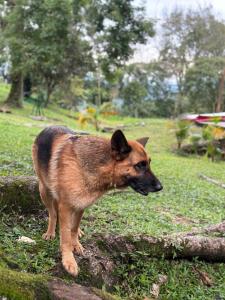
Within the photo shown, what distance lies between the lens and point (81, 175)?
434 centimetres

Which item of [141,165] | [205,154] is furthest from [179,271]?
[205,154]

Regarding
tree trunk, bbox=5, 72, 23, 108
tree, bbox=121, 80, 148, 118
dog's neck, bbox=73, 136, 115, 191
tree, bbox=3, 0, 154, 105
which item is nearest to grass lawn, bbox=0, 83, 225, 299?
dog's neck, bbox=73, 136, 115, 191

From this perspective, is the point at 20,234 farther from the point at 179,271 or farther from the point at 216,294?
the point at 216,294

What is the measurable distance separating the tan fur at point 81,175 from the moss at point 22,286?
78cm

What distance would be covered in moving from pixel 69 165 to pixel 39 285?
130 cm

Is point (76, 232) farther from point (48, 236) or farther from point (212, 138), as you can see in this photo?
point (212, 138)

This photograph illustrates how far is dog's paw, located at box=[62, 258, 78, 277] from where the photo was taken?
4129 millimetres

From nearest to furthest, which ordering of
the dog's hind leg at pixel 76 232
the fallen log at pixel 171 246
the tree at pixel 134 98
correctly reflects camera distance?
the dog's hind leg at pixel 76 232 → the fallen log at pixel 171 246 → the tree at pixel 134 98

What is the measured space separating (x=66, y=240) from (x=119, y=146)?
98 centimetres

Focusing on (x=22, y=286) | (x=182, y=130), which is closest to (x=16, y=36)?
(x=182, y=130)

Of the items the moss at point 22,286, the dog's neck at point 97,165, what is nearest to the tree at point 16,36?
the dog's neck at point 97,165

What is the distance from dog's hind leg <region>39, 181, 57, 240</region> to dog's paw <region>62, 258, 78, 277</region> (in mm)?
784

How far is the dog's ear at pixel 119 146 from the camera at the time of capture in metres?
4.25

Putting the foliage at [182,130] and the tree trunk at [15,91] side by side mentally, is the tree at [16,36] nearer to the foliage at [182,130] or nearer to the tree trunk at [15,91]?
the tree trunk at [15,91]
